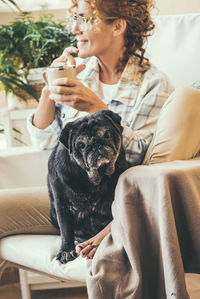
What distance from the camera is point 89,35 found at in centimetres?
126

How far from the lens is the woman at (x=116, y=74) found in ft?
4.11

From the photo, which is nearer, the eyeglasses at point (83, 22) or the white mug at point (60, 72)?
the white mug at point (60, 72)

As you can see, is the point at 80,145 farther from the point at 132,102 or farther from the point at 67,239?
the point at 132,102

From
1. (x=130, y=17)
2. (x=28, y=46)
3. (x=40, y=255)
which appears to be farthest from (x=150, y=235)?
(x=28, y=46)

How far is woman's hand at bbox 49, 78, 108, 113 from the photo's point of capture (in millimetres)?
1022

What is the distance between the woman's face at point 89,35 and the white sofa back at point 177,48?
316 millimetres

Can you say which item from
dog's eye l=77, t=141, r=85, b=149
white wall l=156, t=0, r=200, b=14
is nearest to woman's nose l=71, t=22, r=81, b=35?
dog's eye l=77, t=141, r=85, b=149

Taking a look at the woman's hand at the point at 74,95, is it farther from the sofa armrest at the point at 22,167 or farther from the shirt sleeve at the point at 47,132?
the sofa armrest at the point at 22,167

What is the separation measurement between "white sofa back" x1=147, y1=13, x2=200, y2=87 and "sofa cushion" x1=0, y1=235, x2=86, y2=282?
2.67 ft

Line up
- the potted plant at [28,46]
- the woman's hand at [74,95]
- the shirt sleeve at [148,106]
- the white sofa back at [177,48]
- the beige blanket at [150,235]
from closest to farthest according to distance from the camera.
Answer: the beige blanket at [150,235]
the woman's hand at [74,95]
the shirt sleeve at [148,106]
the white sofa back at [177,48]
the potted plant at [28,46]

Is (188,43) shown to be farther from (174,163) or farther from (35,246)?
(35,246)

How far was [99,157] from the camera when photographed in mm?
904

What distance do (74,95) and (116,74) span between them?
0.41 meters

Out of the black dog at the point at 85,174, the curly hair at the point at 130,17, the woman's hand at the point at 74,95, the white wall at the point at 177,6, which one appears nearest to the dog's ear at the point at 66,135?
the black dog at the point at 85,174
